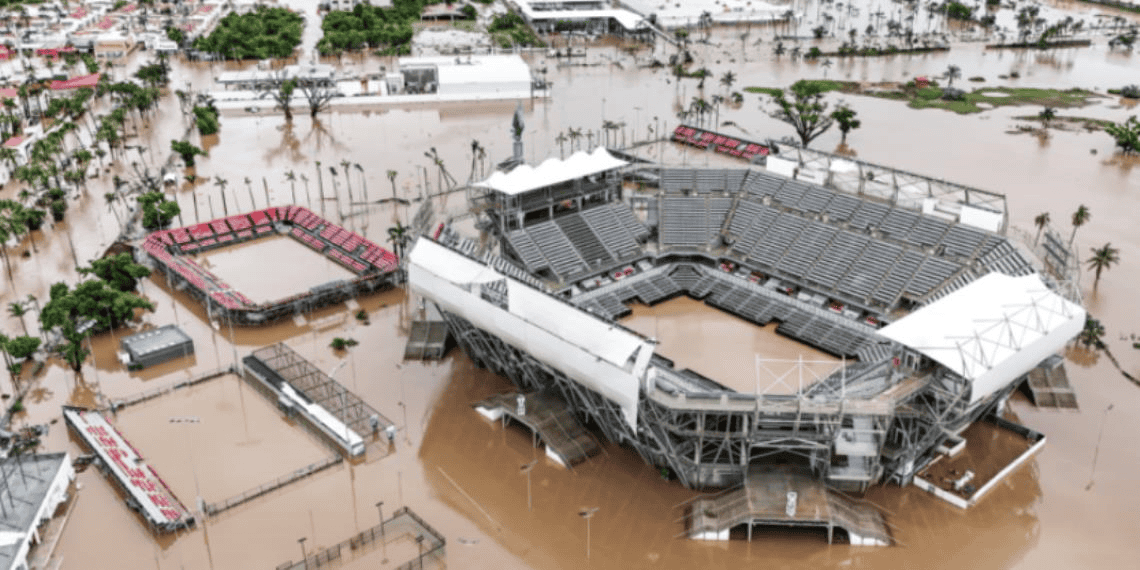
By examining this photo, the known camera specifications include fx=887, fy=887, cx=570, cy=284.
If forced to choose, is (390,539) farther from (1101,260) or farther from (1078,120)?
(1078,120)

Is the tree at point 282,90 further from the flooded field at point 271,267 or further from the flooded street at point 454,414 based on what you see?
the flooded field at point 271,267

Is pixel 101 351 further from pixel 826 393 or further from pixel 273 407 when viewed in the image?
pixel 826 393

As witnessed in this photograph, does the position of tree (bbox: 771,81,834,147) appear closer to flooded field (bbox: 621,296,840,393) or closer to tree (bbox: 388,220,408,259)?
flooded field (bbox: 621,296,840,393)

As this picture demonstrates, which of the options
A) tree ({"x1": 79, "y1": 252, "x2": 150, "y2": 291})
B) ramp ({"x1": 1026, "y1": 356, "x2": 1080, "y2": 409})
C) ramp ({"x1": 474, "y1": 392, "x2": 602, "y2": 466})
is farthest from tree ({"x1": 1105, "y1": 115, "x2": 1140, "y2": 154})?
tree ({"x1": 79, "y1": 252, "x2": 150, "y2": 291})

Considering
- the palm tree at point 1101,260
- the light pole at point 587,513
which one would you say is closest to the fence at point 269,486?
the light pole at point 587,513

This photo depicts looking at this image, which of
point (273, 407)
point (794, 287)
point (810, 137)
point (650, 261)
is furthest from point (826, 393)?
point (810, 137)

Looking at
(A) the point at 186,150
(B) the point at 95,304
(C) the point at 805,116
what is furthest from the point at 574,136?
(B) the point at 95,304
